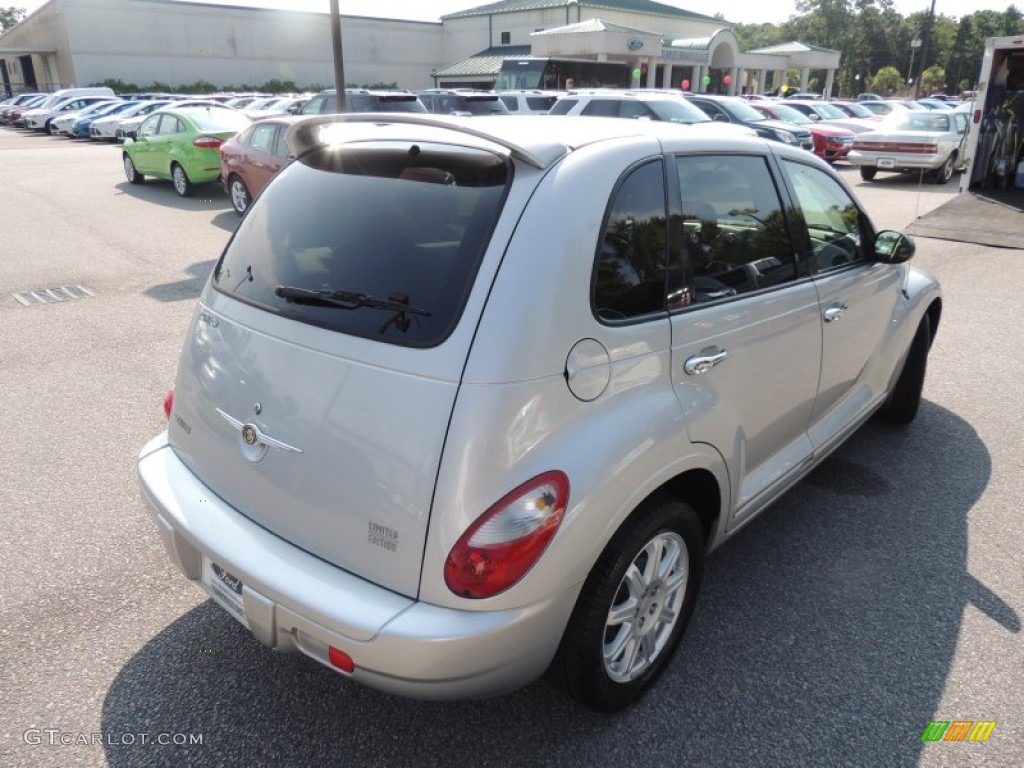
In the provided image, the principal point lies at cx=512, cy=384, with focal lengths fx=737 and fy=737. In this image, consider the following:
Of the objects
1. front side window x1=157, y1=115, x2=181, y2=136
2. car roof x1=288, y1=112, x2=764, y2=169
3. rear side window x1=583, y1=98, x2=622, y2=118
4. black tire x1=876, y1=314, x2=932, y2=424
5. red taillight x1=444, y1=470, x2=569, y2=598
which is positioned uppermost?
car roof x1=288, y1=112, x2=764, y2=169

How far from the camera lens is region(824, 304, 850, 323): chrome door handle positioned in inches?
125

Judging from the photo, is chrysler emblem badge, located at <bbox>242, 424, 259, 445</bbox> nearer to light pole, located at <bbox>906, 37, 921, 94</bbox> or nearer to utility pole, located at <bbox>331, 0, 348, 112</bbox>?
utility pole, located at <bbox>331, 0, 348, 112</bbox>

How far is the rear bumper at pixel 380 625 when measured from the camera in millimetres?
1884

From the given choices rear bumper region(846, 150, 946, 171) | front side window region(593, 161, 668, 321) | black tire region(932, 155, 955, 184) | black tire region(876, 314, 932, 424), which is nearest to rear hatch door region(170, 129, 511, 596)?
front side window region(593, 161, 668, 321)

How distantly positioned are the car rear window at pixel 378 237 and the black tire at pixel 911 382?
10.6ft

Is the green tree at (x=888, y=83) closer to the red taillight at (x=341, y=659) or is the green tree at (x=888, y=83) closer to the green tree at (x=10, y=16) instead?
the red taillight at (x=341, y=659)

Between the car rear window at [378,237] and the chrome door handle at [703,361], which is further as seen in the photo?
the chrome door handle at [703,361]

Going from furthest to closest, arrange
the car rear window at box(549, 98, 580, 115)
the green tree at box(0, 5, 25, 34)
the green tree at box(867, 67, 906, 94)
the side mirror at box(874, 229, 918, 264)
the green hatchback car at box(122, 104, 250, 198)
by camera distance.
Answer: the green tree at box(0, 5, 25, 34)
the green tree at box(867, 67, 906, 94)
the car rear window at box(549, 98, 580, 115)
the green hatchback car at box(122, 104, 250, 198)
the side mirror at box(874, 229, 918, 264)

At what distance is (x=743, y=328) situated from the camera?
2645mm

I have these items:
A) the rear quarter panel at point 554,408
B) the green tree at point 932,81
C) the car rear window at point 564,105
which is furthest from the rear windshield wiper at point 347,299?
the green tree at point 932,81

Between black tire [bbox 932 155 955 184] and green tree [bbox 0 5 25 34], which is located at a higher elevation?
green tree [bbox 0 5 25 34]

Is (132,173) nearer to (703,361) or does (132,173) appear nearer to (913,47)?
(703,361)

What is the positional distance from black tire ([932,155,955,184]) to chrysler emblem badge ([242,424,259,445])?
728 inches

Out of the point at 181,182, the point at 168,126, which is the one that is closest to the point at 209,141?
the point at 181,182
